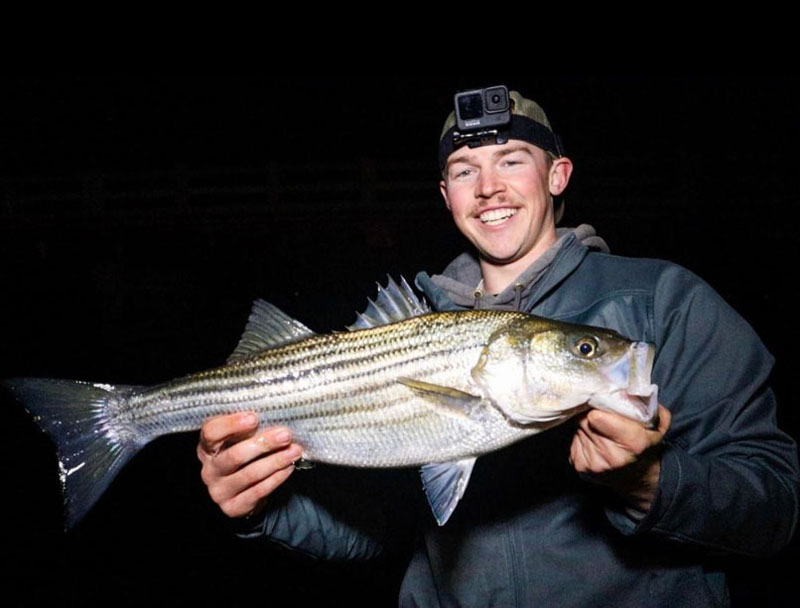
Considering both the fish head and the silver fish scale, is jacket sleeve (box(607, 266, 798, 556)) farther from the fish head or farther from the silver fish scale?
the silver fish scale

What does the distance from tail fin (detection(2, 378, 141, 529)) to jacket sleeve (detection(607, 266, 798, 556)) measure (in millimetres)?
1737

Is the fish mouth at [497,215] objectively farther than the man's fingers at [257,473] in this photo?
Yes

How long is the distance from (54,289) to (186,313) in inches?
124

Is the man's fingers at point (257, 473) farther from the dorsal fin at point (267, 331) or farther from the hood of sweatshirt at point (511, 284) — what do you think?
the hood of sweatshirt at point (511, 284)

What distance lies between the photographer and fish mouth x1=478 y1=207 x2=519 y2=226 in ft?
7.11

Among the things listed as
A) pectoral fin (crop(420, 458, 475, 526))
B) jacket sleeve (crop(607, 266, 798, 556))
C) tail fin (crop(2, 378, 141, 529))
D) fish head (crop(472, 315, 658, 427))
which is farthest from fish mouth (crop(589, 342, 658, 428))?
tail fin (crop(2, 378, 141, 529))

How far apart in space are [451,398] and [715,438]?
0.86 metres

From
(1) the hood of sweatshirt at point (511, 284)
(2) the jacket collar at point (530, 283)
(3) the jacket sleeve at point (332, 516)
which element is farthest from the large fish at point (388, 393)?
(3) the jacket sleeve at point (332, 516)

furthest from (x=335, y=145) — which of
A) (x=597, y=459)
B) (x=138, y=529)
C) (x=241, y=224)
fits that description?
(x=597, y=459)

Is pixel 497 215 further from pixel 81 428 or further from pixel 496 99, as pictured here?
pixel 81 428

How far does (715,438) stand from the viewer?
166 centimetres

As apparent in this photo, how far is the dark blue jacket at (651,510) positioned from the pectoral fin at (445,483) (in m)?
0.31

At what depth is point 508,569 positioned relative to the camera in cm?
176

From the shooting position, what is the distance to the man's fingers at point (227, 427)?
173cm
